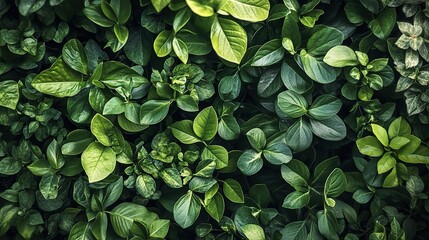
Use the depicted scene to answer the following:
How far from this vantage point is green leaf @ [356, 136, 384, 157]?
4.42 feet

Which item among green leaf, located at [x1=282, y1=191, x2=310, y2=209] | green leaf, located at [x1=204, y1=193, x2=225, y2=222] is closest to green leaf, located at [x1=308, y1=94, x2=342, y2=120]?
green leaf, located at [x1=282, y1=191, x2=310, y2=209]

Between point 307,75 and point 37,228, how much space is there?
859 mm

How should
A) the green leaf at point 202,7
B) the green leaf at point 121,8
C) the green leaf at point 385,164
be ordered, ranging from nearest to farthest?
the green leaf at point 202,7
the green leaf at point 121,8
the green leaf at point 385,164

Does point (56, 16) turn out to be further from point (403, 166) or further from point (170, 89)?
point (403, 166)

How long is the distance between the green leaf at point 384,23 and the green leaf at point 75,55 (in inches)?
28.7

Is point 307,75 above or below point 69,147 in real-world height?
above

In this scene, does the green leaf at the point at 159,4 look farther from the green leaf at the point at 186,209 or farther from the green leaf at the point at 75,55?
the green leaf at the point at 186,209

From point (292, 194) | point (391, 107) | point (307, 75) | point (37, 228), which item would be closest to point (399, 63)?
point (391, 107)

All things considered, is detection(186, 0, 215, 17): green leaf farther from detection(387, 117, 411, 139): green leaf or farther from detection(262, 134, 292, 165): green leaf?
detection(387, 117, 411, 139): green leaf

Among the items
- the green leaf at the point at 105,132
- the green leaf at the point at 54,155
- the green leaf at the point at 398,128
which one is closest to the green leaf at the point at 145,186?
the green leaf at the point at 105,132

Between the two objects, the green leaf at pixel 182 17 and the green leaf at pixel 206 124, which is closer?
the green leaf at pixel 182 17

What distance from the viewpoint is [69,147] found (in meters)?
1.32

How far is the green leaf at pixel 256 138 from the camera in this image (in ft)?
4.34

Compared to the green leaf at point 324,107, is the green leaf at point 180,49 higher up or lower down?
higher up
